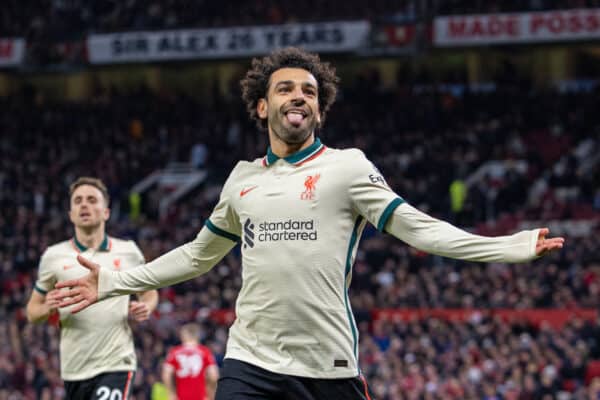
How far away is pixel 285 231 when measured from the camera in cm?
520

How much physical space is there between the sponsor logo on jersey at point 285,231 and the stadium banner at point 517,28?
84.0 feet

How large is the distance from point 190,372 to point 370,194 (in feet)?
30.9

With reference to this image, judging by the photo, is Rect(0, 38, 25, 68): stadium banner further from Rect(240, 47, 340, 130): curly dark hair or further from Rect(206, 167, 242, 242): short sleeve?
Rect(206, 167, 242, 242): short sleeve

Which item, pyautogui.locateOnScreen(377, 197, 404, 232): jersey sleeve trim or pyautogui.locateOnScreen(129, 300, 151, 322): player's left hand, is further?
pyautogui.locateOnScreen(129, 300, 151, 322): player's left hand

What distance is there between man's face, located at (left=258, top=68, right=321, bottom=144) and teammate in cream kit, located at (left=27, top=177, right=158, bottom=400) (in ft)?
10.6

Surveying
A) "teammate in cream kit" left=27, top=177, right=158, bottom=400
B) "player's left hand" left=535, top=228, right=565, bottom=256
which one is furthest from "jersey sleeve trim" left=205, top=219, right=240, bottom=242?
"teammate in cream kit" left=27, top=177, right=158, bottom=400

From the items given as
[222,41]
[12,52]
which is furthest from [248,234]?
[12,52]

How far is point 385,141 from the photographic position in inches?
1184

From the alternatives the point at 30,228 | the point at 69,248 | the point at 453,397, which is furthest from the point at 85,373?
the point at 30,228

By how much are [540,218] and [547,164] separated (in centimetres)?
341

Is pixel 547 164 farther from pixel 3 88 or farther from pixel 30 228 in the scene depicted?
pixel 3 88

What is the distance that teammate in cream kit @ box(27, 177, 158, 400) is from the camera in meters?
8.30

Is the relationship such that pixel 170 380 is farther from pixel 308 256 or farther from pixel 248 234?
pixel 308 256

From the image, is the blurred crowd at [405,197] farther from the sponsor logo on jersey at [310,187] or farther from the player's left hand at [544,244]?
the player's left hand at [544,244]
